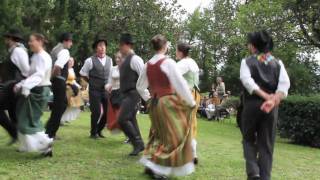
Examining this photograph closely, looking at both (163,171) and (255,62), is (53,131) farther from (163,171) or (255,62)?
(255,62)

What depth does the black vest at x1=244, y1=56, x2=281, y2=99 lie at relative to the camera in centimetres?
619

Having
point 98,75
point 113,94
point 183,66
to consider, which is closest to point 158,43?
point 183,66

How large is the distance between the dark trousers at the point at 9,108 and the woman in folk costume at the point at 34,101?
0.33 meters

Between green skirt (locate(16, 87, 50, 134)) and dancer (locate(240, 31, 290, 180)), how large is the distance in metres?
2.91

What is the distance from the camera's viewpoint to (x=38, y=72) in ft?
23.6

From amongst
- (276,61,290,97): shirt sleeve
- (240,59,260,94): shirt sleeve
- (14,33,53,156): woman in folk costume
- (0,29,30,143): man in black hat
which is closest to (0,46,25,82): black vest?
(0,29,30,143): man in black hat

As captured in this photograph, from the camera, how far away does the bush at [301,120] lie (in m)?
12.6

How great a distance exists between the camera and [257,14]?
752 inches

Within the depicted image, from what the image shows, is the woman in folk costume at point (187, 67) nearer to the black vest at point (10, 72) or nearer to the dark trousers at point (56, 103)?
the dark trousers at point (56, 103)

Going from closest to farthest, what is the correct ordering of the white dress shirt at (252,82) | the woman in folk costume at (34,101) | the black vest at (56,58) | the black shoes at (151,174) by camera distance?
the white dress shirt at (252,82) → the black shoes at (151,174) → the woman in folk costume at (34,101) → the black vest at (56,58)

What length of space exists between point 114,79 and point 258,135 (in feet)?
13.2

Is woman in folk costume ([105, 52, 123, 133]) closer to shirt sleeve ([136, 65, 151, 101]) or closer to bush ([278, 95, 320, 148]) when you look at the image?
shirt sleeve ([136, 65, 151, 101])

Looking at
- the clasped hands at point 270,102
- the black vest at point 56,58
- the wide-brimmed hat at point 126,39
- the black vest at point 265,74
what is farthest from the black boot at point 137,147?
the clasped hands at point 270,102

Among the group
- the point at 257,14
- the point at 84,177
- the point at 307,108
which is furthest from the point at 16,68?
the point at 257,14
